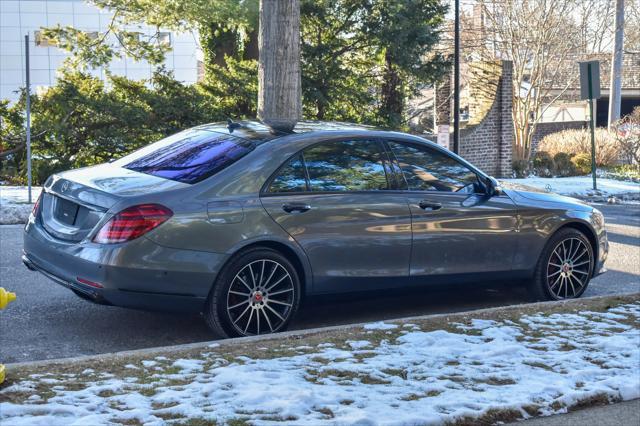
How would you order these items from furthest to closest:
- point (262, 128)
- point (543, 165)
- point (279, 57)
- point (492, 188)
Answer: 1. point (543, 165)
2. point (279, 57)
3. point (492, 188)
4. point (262, 128)

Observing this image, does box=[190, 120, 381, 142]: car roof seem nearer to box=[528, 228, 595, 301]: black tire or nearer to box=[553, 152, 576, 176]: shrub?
box=[528, 228, 595, 301]: black tire

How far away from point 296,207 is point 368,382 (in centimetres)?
186

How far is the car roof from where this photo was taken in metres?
7.15

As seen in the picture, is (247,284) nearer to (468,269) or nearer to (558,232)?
(468,269)

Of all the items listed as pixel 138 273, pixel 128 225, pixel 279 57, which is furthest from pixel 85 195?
pixel 279 57

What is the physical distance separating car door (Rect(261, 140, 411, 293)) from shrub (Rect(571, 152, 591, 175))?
69.4 feet

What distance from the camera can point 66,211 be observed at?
658 centimetres

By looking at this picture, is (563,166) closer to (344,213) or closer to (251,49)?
(251,49)

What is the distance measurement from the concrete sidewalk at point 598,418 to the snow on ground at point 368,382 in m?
0.07

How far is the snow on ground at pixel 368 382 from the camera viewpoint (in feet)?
15.0

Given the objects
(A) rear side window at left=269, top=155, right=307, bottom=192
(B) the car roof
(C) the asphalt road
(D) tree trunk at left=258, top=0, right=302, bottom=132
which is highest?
(D) tree trunk at left=258, top=0, right=302, bottom=132

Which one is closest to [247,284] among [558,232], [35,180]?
[558,232]

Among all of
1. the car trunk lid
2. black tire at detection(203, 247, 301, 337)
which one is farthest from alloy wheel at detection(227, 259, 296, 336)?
the car trunk lid

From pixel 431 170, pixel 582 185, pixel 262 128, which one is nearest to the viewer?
pixel 262 128
